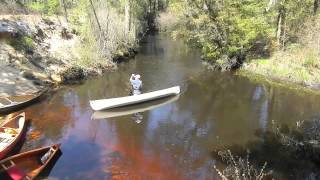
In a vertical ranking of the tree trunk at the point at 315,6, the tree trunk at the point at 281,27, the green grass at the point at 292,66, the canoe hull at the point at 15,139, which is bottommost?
the canoe hull at the point at 15,139

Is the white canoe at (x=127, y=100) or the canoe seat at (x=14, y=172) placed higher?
the white canoe at (x=127, y=100)

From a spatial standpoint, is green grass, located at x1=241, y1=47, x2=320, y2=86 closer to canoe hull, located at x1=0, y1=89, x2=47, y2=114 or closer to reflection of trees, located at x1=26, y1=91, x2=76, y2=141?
reflection of trees, located at x1=26, y1=91, x2=76, y2=141

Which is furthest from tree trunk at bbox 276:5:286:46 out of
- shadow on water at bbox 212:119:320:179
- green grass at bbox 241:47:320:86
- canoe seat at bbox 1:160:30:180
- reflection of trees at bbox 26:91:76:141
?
canoe seat at bbox 1:160:30:180

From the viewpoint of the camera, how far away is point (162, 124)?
17.7 metres

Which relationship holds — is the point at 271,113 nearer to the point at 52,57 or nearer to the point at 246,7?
the point at 246,7

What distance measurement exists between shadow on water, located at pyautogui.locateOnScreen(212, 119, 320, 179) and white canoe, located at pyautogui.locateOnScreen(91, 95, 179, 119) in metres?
5.57

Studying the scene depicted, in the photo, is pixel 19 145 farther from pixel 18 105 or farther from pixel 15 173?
pixel 18 105

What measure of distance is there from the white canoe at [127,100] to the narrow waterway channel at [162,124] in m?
0.61

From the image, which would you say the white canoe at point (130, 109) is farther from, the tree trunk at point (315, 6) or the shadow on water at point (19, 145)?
the tree trunk at point (315, 6)

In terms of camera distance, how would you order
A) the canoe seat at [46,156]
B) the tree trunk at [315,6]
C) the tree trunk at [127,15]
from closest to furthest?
the canoe seat at [46,156] < the tree trunk at [315,6] < the tree trunk at [127,15]

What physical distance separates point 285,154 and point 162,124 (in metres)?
5.47

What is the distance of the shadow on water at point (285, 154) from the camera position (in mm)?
13445

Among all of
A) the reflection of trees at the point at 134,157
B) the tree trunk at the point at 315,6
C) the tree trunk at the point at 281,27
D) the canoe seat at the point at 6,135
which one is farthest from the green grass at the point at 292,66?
the canoe seat at the point at 6,135

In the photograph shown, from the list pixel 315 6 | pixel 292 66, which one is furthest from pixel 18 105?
pixel 315 6
